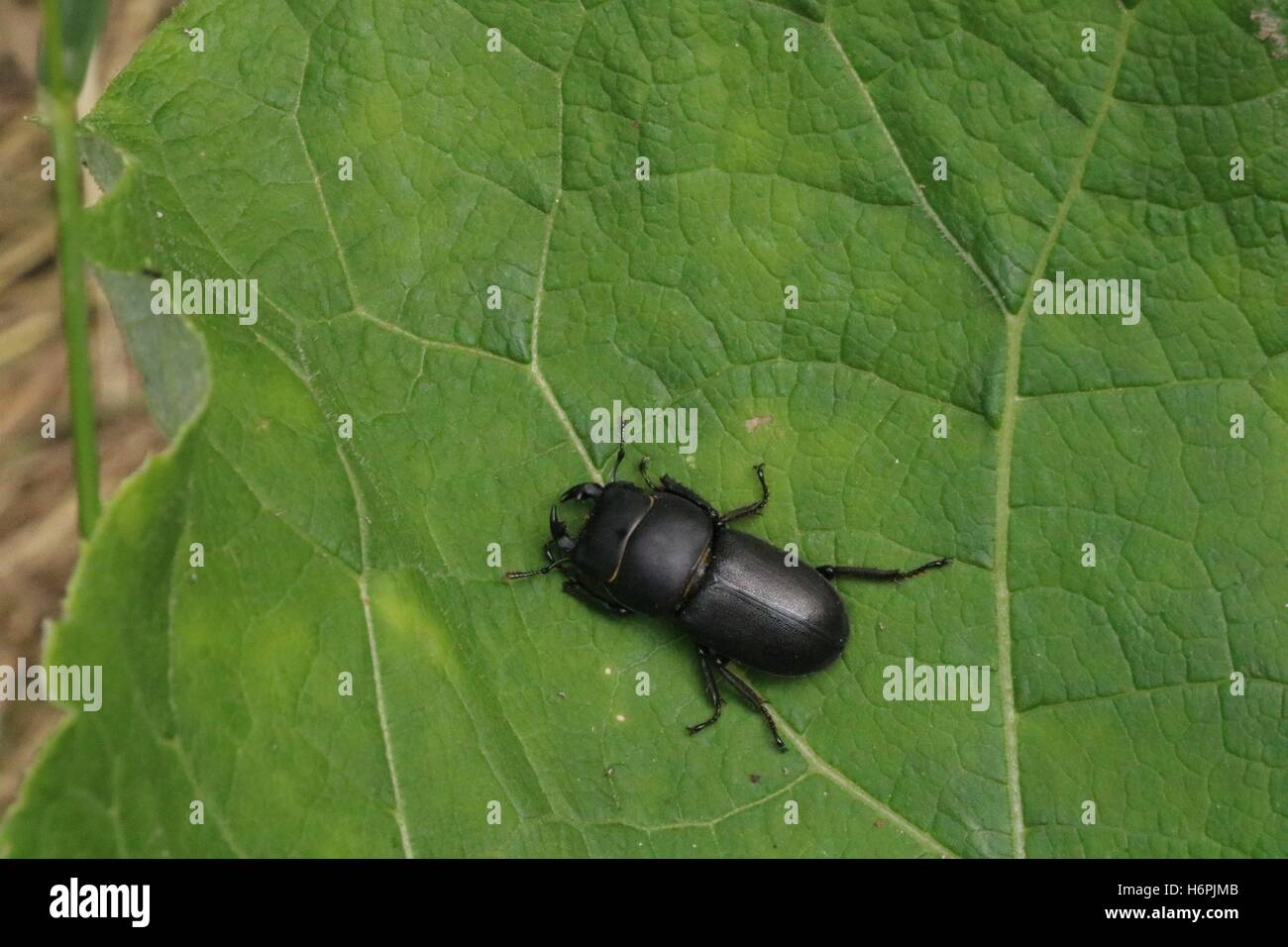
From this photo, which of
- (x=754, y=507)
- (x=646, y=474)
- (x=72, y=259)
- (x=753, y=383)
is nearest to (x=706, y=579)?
(x=754, y=507)

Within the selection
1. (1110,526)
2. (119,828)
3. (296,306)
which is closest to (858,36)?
(1110,526)

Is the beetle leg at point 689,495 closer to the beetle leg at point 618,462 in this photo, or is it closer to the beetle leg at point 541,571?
the beetle leg at point 618,462

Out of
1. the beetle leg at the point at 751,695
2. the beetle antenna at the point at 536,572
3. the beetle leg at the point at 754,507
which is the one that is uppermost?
the beetle leg at the point at 754,507

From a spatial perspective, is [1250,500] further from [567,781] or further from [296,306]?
[296,306]

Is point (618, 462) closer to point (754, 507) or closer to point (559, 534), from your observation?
point (559, 534)

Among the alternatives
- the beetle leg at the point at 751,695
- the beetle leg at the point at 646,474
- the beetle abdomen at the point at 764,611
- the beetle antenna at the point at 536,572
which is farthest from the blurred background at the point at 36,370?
the beetle leg at the point at 751,695

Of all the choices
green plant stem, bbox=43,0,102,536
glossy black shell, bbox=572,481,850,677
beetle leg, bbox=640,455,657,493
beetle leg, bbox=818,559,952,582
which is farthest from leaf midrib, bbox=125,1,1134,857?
green plant stem, bbox=43,0,102,536
